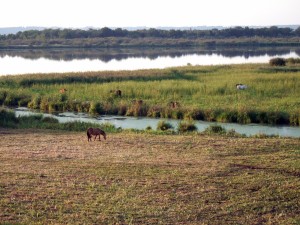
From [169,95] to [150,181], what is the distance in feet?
54.5

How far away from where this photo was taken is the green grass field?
22.1 metres

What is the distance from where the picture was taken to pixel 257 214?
8.66 m

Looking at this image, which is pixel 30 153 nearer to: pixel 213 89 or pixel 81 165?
pixel 81 165

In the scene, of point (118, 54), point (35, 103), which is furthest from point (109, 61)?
point (35, 103)

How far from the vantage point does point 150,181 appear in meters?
10.6

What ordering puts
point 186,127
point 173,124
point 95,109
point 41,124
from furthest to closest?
point 95,109 → point 173,124 → point 41,124 → point 186,127

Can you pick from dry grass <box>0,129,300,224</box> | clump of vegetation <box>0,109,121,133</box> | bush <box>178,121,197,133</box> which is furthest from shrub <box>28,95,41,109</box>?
dry grass <box>0,129,300,224</box>

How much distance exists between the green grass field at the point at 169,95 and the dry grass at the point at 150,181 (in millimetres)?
6633

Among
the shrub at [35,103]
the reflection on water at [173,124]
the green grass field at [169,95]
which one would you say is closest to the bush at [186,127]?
the reflection on water at [173,124]

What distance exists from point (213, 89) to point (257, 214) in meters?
19.1

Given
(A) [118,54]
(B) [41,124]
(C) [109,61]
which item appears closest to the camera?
(B) [41,124]

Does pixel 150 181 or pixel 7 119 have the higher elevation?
pixel 150 181

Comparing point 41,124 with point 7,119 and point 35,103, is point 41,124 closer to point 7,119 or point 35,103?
point 7,119

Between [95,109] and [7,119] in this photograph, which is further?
[95,109]
